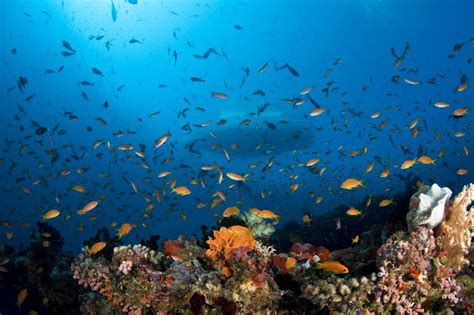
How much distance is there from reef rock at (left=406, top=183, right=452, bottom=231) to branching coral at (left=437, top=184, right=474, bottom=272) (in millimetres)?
149

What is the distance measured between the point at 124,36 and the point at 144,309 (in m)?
65.2

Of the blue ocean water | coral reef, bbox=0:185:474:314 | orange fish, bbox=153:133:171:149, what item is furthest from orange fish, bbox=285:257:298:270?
the blue ocean water

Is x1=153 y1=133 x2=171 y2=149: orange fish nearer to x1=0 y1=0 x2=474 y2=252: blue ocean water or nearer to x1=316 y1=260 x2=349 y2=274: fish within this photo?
x1=316 y1=260 x2=349 y2=274: fish

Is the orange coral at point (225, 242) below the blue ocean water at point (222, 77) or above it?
above

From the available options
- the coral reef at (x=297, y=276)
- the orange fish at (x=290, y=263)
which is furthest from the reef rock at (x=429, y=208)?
the orange fish at (x=290, y=263)

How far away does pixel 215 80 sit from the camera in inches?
2719

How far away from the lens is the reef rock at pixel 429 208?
4.77 m

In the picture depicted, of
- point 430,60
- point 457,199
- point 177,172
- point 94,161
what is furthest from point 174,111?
point 457,199

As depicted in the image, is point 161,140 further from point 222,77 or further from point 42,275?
point 222,77

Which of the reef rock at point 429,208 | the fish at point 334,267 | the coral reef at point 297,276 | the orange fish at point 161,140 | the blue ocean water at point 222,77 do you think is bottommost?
the blue ocean water at point 222,77

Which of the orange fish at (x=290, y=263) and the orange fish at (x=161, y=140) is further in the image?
the orange fish at (x=161, y=140)

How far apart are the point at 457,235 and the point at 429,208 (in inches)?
19.8

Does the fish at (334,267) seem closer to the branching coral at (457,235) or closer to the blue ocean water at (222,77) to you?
the branching coral at (457,235)

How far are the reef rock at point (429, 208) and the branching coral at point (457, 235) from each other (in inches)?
5.9
